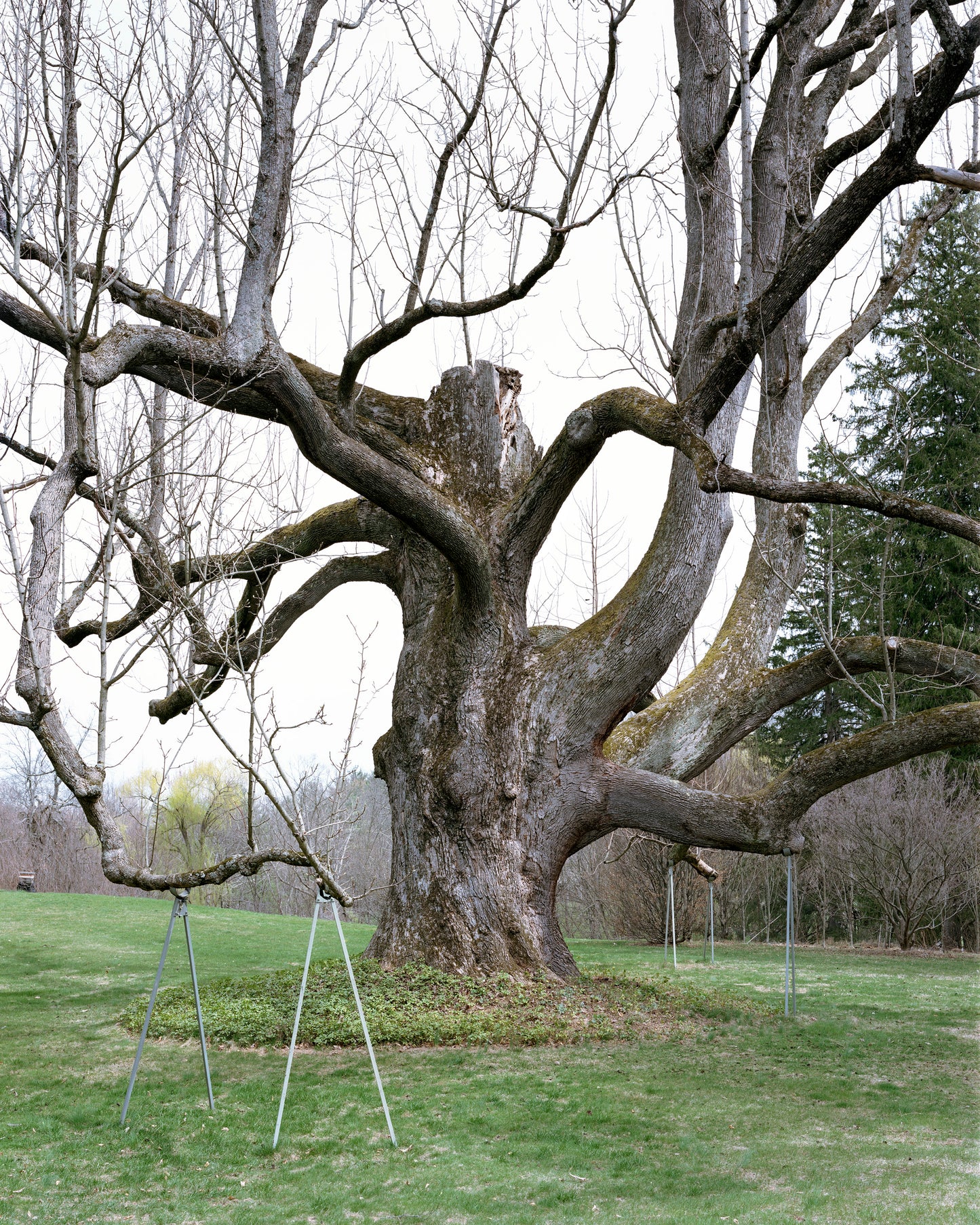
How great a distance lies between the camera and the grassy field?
14.0 feet

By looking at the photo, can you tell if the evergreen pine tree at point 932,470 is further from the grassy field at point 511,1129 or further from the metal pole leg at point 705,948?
the grassy field at point 511,1129

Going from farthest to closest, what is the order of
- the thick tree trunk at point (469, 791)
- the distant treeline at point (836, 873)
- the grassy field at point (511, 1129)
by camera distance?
the distant treeline at point (836, 873), the thick tree trunk at point (469, 791), the grassy field at point (511, 1129)

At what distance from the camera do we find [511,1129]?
5301mm

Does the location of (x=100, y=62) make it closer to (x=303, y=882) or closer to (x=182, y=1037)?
(x=303, y=882)

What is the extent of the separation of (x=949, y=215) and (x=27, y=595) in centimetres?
1999

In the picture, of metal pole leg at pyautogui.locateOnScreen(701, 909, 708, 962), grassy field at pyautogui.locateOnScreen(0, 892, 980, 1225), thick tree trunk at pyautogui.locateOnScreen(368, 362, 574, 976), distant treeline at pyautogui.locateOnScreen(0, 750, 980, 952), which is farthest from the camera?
distant treeline at pyautogui.locateOnScreen(0, 750, 980, 952)

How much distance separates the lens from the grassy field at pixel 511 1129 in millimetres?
4270

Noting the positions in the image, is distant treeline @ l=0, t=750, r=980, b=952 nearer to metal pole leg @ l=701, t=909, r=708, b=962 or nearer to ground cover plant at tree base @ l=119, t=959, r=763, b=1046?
metal pole leg @ l=701, t=909, r=708, b=962

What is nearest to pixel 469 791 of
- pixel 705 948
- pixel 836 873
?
pixel 705 948

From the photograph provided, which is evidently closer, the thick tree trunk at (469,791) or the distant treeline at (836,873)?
the thick tree trunk at (469,791)

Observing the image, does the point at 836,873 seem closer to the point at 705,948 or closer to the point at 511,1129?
the point at 705,948

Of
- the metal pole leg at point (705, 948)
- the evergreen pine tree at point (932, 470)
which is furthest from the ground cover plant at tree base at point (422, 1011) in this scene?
the evergreen pine tree at point (932, 470)

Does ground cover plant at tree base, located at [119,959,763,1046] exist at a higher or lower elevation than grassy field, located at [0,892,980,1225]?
higher

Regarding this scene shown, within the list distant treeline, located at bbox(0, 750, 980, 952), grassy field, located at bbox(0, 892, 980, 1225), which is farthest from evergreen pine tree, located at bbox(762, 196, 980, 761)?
grassy field, located at bbox(0, 892, 980, 1225)
